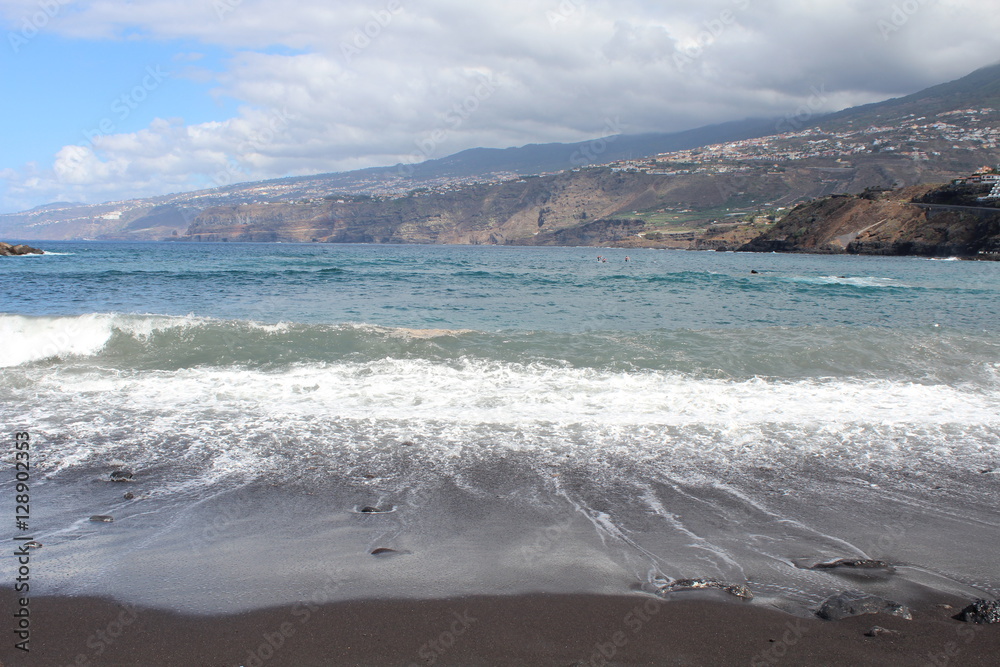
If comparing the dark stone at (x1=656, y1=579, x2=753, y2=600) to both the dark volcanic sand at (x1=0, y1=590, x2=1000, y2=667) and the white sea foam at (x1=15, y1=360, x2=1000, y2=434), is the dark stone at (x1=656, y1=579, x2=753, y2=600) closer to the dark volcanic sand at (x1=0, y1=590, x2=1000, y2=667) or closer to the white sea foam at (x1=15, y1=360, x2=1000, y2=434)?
the dark volcanic sand at (x1=0, y1=590, x2=1000, y2=667)

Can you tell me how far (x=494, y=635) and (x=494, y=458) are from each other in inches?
120

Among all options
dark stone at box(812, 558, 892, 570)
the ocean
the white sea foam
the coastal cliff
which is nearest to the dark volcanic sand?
the ocean

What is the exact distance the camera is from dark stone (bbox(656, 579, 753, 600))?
4137 mm

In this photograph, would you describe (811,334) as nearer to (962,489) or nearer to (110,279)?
(962,489)

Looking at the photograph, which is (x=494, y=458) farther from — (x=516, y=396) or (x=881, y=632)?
(x=881, y=632)

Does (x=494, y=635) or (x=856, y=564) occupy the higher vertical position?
(x=494, y=635)

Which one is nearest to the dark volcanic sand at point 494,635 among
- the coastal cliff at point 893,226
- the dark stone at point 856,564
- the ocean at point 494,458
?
the ocean at point 494,458

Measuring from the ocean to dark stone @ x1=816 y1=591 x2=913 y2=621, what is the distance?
0.81 ft

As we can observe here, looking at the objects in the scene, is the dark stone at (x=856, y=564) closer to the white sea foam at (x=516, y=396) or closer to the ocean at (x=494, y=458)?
the ocean at (x=494, y=458)

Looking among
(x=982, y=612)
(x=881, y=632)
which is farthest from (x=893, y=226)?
(x=881, y=632)

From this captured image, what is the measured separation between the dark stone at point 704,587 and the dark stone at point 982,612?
1.34 metres

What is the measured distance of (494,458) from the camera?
22.1ft

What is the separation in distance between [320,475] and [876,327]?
56.0ft

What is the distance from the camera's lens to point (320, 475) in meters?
6.26
